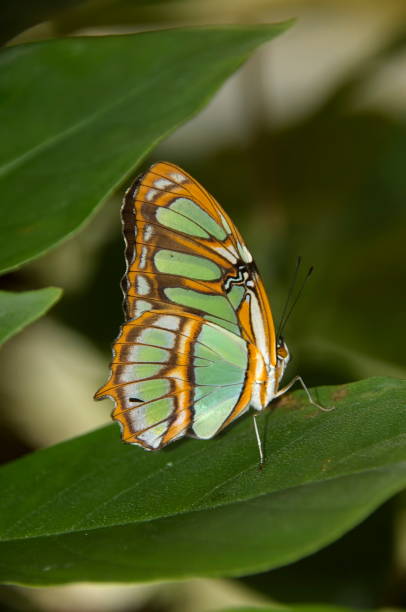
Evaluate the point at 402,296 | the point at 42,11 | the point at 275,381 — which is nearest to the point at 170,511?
the point at 275,381

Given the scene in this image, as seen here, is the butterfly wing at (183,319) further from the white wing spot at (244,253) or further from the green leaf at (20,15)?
the green leaf at (20,15)

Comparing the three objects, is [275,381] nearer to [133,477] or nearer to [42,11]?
[133,477]

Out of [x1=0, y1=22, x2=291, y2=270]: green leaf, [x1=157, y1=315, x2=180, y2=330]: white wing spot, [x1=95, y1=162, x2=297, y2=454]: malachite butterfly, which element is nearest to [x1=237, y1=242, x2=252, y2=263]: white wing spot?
[x1=95, y1=162, x2=297, y2=454]: malachite butterfly

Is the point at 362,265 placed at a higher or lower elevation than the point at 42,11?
lower

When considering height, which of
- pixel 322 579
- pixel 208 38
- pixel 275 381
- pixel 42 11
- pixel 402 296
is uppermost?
pixel 42 11

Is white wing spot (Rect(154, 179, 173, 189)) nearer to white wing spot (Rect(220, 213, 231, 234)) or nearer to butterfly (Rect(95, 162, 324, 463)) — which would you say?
butterfly (Rect(95, 162, 324, 463))

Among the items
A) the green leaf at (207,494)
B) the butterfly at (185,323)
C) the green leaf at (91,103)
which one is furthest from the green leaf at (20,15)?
the green leaf at (207,494)

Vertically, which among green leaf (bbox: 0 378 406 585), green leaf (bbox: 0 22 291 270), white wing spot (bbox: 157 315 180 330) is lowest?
green leaf (bbox: 0 378 406 585)
